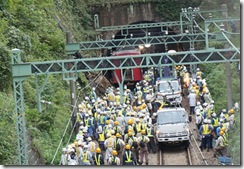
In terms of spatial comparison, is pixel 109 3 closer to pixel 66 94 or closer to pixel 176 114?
pixel 66 94

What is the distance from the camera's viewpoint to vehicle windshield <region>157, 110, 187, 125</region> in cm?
2706

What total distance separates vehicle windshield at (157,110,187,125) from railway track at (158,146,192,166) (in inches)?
47.7

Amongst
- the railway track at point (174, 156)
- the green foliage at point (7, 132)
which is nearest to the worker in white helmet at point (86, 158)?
the green foliage at point (7, 132)

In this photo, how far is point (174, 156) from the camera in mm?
26828

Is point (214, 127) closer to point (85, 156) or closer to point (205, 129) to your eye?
point (205, 129)

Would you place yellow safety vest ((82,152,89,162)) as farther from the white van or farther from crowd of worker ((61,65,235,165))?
the white van

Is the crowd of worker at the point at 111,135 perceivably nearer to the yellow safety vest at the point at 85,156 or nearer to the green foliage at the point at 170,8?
the yellow safety vest at the point at 85,156

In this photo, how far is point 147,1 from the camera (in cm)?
5097

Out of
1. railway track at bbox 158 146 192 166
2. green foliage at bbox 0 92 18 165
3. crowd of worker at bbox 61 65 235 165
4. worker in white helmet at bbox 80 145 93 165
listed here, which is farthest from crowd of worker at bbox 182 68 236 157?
green foliage at bbox 0 92 18 165

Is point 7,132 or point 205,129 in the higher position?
point 7,132

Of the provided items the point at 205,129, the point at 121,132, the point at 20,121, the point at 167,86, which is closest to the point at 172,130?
the point at 205,129

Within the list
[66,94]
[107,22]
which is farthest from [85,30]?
[66,94]

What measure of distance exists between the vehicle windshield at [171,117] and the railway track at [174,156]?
1211 mm

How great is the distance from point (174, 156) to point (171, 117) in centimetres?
163
